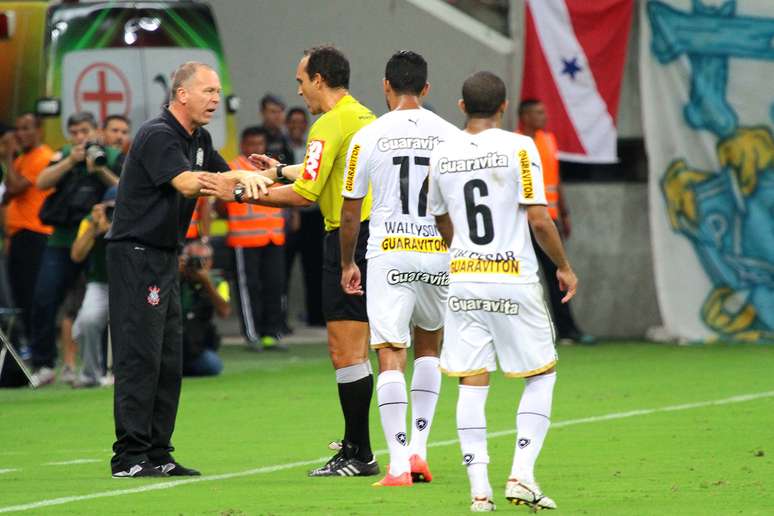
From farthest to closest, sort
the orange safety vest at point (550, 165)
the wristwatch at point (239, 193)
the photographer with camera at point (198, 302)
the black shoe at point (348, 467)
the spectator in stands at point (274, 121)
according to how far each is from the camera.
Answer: the spectator in stands at point (274, 121) → the orange safety vest at point (550, 165) → the photographer with camera at point (198, 302) → the black shoe at point (348, 467) → the wristwatch at point (239, 193)

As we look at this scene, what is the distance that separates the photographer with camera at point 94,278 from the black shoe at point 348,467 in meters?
5.44

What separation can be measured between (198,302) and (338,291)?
6.41 m

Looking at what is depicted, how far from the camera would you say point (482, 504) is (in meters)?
8.06

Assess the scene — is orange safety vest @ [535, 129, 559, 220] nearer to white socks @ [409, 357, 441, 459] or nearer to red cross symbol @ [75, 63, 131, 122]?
red cross symbol @ [75, 63, 131, 122]

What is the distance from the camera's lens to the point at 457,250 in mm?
8344

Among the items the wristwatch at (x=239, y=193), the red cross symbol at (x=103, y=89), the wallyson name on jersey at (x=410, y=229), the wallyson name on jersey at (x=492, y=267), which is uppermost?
the red cross symbol at (x=103, y=89)

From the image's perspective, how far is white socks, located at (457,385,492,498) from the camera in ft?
26.6

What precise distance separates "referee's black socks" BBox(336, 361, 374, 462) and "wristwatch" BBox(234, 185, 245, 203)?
1.04m

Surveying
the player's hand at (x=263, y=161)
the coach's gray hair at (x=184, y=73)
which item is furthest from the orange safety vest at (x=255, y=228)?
the coach's gray hair at (x=184, y=73)

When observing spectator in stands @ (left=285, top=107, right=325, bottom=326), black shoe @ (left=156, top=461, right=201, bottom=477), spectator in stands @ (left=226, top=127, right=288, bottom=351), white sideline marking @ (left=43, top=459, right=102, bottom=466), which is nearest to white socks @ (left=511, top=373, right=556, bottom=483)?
black shoe @ (left=156, top=461, right=201, bottom=477)

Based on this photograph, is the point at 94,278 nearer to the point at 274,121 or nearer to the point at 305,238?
the point at 274,121

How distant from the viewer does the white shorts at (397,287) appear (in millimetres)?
9188

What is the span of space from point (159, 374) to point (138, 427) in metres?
0.36

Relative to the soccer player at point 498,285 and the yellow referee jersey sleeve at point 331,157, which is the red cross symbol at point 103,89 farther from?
the soccer player at point 498,285
